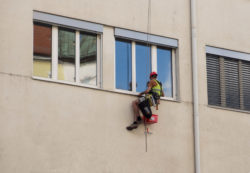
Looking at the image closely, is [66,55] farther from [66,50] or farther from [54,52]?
[54,52]

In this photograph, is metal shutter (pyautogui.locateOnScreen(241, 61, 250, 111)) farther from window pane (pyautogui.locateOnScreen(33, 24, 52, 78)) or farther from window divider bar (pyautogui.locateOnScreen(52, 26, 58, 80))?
window pane (pyautogui.locateOnScreen(33, 24, 52, 78))

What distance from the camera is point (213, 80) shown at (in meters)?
18.4

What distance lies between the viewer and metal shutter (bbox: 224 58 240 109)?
18.6 metres

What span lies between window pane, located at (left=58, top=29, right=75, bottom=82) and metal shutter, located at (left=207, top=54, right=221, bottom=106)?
12.4 ft

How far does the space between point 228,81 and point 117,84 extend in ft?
10.8

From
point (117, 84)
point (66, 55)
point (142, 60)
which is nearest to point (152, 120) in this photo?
point (117, 84)

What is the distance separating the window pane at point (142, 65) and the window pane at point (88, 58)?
114 cm

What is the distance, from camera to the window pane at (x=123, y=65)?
17000 millimetres

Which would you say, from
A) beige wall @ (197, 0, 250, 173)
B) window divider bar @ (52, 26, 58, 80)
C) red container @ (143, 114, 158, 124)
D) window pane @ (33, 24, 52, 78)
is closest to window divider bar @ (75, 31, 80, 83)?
window divider bar @ (52, 26, 58, 80)

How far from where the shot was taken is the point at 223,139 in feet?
58.6

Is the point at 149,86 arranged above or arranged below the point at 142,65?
below

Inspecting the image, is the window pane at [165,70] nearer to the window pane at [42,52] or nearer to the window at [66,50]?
the window at [66,50]

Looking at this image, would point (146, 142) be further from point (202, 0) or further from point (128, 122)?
point (202, 0)

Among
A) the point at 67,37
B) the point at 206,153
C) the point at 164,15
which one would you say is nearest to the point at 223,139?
the point at 206,153
